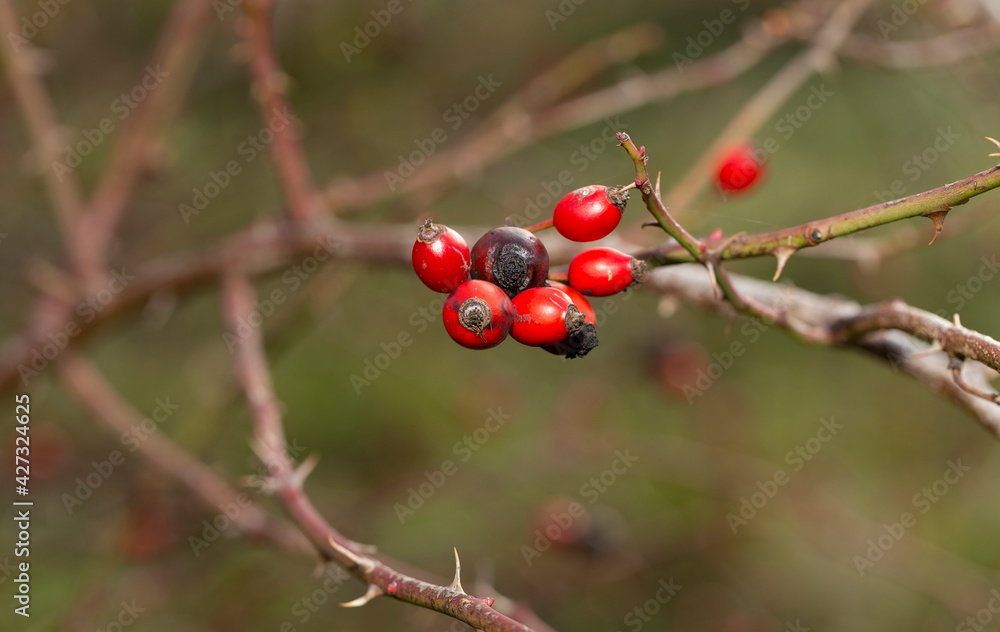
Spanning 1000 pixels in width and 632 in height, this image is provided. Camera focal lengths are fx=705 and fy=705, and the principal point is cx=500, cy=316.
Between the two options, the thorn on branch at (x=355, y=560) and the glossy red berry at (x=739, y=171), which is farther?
the glossy red berry at (x=739, y=171)

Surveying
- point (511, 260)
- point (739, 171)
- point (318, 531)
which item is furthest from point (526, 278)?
point (739, 171)

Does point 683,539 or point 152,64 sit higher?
point 152,64

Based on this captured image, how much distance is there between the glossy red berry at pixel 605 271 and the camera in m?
1.42

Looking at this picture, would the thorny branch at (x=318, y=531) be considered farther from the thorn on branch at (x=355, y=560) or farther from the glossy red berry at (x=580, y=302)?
the glossy red berry at (x=580, y=302)

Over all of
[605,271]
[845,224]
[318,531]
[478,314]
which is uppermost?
[845,224]

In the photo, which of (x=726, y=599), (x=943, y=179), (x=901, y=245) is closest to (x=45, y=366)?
(x=901, y=245)

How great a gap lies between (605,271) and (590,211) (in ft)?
0.40

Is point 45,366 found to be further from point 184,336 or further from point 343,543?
point 184,336

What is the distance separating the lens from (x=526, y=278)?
1.36m

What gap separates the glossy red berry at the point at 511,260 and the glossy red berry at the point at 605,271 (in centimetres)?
9

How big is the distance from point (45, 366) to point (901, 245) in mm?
3888

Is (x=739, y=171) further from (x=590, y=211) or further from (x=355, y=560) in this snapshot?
(x=355, y=560)

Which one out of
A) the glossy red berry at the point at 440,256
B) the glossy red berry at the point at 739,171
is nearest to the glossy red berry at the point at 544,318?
the glossy red berry at the point at 440,256

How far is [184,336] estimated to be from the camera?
23.9 ft
